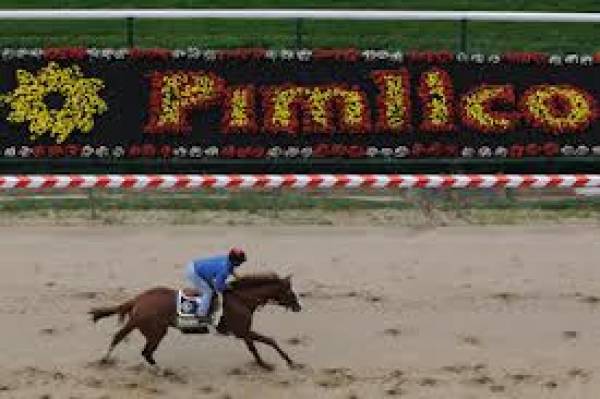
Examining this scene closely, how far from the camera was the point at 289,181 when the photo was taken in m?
18.4

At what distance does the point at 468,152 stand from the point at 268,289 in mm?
8552

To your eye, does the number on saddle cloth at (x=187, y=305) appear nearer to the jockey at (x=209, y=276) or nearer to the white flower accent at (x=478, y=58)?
the jockey at (x=209, y=276)

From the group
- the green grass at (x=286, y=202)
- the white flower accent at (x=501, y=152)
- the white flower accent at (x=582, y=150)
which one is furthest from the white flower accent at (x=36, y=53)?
the white flower accent at (x=582, y=150)

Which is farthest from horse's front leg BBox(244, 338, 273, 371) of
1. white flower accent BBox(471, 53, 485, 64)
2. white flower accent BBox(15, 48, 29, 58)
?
white flower accent BBox(471, 53, 485, 64)

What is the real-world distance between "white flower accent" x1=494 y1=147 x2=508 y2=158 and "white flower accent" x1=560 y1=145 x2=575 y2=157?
2.91 feet

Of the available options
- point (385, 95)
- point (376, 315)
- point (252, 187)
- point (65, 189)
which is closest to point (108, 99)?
point (65, 189)

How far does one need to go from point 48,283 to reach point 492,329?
17.7 ft

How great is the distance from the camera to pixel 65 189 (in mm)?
19469

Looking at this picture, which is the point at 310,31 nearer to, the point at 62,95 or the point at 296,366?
the point at 62,95

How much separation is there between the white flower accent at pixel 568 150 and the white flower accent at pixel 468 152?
141 centimetres

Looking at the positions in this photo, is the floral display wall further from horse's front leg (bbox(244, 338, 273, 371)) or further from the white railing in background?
horse's front leg (bbox(244, 338, 273, 371))

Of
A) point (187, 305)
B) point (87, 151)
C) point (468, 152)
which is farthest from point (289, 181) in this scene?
point (187, 305)

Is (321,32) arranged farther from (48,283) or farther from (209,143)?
(48,283)

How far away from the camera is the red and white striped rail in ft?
59.7
